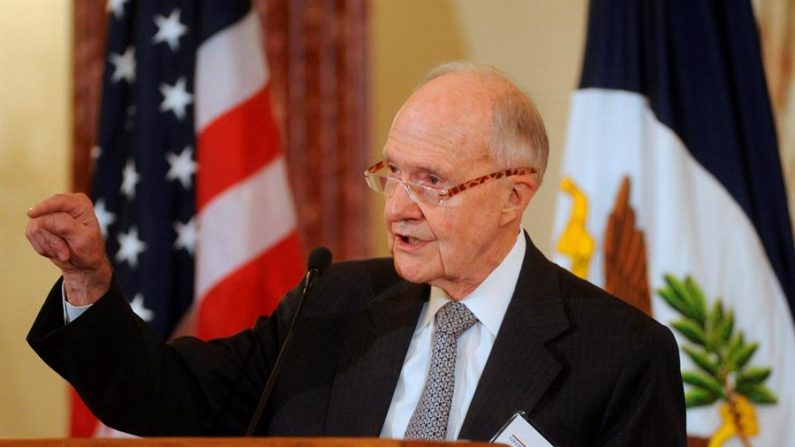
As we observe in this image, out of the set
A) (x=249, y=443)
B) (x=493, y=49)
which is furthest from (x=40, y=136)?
(x=249, y=443)

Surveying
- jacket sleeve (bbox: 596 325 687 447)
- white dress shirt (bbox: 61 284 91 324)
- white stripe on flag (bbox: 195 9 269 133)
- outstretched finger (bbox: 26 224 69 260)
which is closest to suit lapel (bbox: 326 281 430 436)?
jacket sleeve (bbox: 596 325 687 447)

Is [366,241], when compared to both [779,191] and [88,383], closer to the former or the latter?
[779,191]

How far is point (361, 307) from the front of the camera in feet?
8.46

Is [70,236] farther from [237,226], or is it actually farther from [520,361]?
[237,226]

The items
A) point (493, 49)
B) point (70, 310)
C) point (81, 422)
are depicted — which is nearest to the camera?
point (70, 310)

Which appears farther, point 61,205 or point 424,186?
point 424,186

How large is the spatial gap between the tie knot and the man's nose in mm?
234

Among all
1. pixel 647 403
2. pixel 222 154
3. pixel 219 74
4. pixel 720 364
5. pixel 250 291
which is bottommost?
pixel 720 364

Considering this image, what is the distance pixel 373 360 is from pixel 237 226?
1.71 metres

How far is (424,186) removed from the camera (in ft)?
7.51

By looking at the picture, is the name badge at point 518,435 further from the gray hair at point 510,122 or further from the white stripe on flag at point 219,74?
the white stripe on flag at point 219,74

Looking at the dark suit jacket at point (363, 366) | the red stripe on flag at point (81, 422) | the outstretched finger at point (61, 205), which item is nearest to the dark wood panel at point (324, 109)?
the red stripe on flag at point (81, 422)

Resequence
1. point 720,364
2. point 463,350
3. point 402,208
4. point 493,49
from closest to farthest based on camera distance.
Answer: point 402,208
point 463,350
point 720,364
point 493,49

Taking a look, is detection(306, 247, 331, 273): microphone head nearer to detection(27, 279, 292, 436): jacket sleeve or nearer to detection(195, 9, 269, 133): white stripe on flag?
detection(27, 279, 292, 436): jacket sleeve
